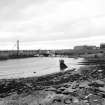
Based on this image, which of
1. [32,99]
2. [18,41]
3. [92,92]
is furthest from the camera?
[18,41]

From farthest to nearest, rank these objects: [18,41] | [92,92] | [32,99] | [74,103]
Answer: [18,41] → [92,92] → [32,99] → [74,103]

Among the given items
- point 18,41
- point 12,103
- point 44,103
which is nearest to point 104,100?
point 44,103

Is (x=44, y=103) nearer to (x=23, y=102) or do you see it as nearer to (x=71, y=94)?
(x=23, y=102)

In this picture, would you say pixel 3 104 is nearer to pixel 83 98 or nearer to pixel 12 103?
pixel 12 103

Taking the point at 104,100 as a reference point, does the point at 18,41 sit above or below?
above

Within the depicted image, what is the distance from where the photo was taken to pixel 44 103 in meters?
13.4

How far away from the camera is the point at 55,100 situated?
13914mm

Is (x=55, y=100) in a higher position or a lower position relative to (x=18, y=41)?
lower

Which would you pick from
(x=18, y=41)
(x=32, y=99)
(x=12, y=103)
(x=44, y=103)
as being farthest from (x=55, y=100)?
(x=18, y=41)

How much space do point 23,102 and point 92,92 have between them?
20.6ft

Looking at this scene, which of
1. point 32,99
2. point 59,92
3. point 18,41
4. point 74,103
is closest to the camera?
point 74,103

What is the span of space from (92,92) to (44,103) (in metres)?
4.92

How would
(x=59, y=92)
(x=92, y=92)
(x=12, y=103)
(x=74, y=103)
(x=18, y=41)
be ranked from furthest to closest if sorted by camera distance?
(x=18, y=41) < (x=59, y=92) < (x=92, y=92) < (x=12, y=103) < (x=74, y=103)

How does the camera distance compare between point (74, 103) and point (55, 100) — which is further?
point (55, 100)
